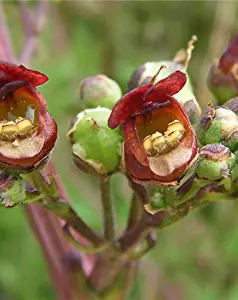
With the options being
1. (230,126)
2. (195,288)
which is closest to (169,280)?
(195,288)

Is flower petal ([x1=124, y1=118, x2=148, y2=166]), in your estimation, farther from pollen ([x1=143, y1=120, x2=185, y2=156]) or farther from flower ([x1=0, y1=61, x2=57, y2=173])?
flower ([x1=0, y1=61, x2=57, y2=173])

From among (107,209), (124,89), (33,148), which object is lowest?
(124,89)

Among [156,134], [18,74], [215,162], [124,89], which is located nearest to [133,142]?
[156,134]

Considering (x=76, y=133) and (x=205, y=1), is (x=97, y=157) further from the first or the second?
(x=205, y=1)

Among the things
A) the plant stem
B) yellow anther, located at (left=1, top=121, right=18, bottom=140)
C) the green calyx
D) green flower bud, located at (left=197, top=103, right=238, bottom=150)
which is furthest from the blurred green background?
yellow anther, located at (left=1, top=121, right=18, bottom=140)

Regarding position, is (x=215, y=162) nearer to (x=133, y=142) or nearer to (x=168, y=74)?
(x=133, y=142)

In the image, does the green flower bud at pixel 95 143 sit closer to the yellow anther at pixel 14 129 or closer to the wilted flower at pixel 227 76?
the yellow anther at pixel 14 129
